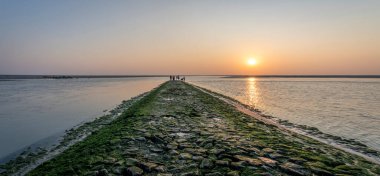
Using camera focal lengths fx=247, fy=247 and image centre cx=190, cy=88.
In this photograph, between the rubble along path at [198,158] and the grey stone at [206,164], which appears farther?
the grey stone at [206,164]

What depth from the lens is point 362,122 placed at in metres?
19.0

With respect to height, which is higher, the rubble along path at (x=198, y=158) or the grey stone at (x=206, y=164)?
the grey stone at (x=206, y=164)

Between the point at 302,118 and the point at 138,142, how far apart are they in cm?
1626

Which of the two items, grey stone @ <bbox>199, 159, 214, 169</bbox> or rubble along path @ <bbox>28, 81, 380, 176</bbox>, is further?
grey stone @ <bbox>199, 159, 214, 169</bbox>

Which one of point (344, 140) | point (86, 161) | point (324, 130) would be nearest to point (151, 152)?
point (86, 161)

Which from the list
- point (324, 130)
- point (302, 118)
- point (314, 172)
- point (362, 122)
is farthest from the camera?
point (302, 118)

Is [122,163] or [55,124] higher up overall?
[122,163]

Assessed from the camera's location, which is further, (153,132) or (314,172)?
(153,132)

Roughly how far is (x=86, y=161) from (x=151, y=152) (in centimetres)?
214

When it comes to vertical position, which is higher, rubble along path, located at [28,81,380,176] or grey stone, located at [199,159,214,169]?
grey stone, located at [199,159,214,169]

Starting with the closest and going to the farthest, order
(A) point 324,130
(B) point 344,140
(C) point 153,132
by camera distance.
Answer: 1. (C) point 153,132
2. (B) point 344,140
3. (A) point 324,130

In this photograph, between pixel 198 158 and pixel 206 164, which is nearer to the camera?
pixel 206 164

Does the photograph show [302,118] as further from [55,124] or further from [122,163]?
[55,124]

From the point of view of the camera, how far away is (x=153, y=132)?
1174 cm
